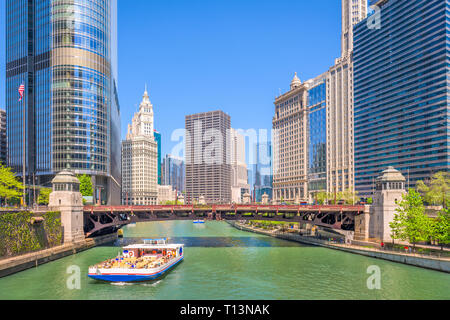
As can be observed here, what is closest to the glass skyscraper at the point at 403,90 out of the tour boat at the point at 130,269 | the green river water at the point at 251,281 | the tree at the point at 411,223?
the tree at the point at 411,223

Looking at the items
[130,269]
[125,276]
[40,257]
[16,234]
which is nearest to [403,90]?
[130,269]

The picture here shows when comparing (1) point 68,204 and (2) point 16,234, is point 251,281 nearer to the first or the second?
(2) point 16,234

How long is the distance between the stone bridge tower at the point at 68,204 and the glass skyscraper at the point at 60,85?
51.1m

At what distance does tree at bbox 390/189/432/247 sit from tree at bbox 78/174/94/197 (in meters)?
102

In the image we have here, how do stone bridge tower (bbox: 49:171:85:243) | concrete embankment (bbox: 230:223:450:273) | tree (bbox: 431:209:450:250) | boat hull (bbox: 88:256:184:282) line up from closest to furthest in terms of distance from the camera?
boat hull (bbox: 88:256:184:282)
concrete embankment (bbox: 230:223:450:273)
tree (bbox: 431:209:450:250)
stone bridge tower (bbox: 49:171:85:243)

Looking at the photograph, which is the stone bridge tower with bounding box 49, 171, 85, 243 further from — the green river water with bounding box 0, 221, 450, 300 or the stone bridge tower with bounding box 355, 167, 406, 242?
the stone bridge tower with bounding box 355, 167, 406, 242

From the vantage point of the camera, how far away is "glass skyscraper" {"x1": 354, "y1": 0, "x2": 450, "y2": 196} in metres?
144

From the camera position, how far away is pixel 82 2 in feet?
461

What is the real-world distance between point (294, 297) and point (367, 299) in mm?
8380

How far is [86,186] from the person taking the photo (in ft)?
448

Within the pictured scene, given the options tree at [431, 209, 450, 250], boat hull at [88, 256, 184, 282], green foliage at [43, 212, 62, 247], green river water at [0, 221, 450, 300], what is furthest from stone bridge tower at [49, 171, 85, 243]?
tree at [431, 209, 450, 250]

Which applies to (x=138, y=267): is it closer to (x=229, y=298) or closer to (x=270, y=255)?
(x=229, y=298)

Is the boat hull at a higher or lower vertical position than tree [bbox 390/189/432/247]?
lower

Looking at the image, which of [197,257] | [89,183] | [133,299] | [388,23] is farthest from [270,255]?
[388,23]
